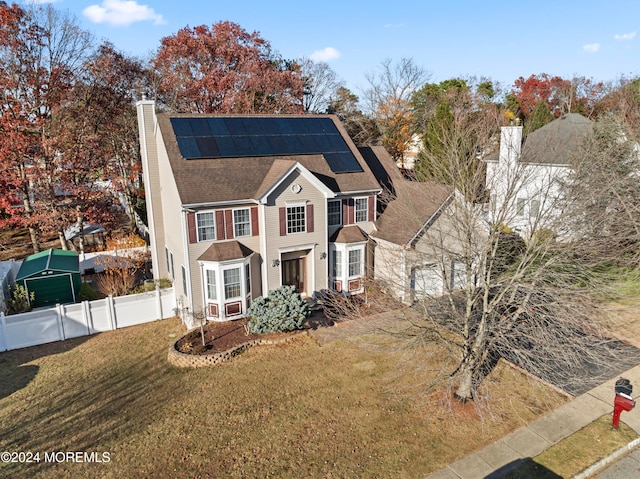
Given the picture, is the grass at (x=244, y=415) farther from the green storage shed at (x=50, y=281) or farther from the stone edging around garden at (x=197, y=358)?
the green storage shed at (x=50, y=281)

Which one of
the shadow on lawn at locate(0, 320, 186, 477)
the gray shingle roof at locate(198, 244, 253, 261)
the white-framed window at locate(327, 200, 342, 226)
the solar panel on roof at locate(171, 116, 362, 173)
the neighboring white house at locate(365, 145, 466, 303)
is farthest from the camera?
the white-framed window at locate(327, 200, 342, 226)

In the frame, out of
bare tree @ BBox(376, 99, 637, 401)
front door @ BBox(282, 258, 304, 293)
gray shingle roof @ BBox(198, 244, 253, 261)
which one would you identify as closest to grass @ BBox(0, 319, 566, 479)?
bare tree @ BBox(376, 99, 637, 401)

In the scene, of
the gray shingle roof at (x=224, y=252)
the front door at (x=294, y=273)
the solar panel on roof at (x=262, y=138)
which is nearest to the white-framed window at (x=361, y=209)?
the solar panel on roof at (x=262, y=138)

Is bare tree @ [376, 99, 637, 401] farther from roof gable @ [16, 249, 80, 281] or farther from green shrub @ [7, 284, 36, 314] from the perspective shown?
roof gable @ [16, 249, 80, 281]

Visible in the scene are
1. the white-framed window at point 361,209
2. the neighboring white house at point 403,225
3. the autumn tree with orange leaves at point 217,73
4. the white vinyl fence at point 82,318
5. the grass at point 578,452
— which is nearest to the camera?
the grass at point 578,452

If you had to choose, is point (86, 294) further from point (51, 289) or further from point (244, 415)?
point (244, 415)

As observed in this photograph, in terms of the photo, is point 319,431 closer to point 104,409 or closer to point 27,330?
point 104,409

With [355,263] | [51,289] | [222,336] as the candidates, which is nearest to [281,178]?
[355,263]
